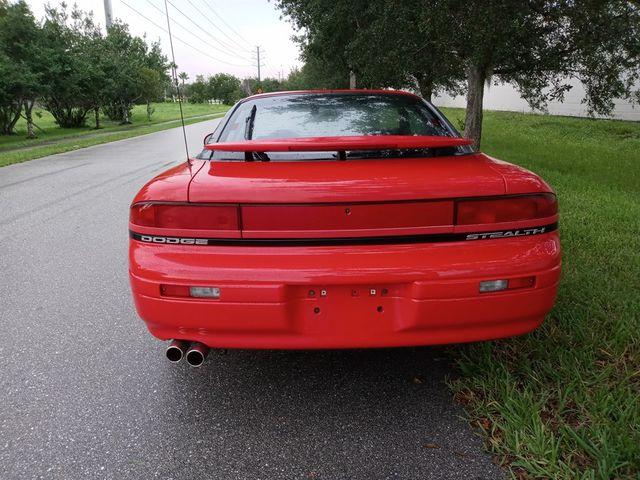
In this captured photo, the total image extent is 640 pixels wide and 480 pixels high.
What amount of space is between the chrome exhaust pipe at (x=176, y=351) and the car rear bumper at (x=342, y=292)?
10cm

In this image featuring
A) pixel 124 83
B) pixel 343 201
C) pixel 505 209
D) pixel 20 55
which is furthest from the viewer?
pixel 124 83

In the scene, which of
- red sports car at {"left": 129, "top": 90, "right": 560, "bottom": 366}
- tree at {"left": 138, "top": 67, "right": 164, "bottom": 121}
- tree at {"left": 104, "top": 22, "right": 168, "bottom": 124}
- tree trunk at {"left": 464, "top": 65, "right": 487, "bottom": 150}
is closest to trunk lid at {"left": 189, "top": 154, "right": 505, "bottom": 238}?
red sports car at {"left": 129, "top": 90, "right": 560, "bottom": 366}

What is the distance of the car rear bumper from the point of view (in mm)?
1952

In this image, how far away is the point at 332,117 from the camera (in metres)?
2.91

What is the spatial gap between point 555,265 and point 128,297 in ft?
9.39

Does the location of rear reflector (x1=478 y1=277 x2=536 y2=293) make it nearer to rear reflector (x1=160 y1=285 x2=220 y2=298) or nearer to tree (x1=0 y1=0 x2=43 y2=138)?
rear reflector (x1=160 y1=285 x2=220 y2=298)

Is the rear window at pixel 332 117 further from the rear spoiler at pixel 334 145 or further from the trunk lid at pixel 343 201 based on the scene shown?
the trunk lid at pixel 343 201

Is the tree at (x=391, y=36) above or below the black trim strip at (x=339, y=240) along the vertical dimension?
above

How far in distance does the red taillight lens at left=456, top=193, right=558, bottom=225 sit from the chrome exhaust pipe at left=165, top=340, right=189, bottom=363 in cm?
128

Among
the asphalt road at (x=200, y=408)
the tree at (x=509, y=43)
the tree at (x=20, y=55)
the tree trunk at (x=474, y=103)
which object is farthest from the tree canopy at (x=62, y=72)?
the asphalt road at (x=200, y=408)

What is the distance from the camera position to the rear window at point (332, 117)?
2.82m

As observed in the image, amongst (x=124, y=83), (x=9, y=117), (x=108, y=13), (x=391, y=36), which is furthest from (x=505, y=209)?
(x=108, y=13)

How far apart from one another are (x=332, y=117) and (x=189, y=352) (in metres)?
1.57

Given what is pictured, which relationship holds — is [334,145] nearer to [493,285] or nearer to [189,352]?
[493,285]
